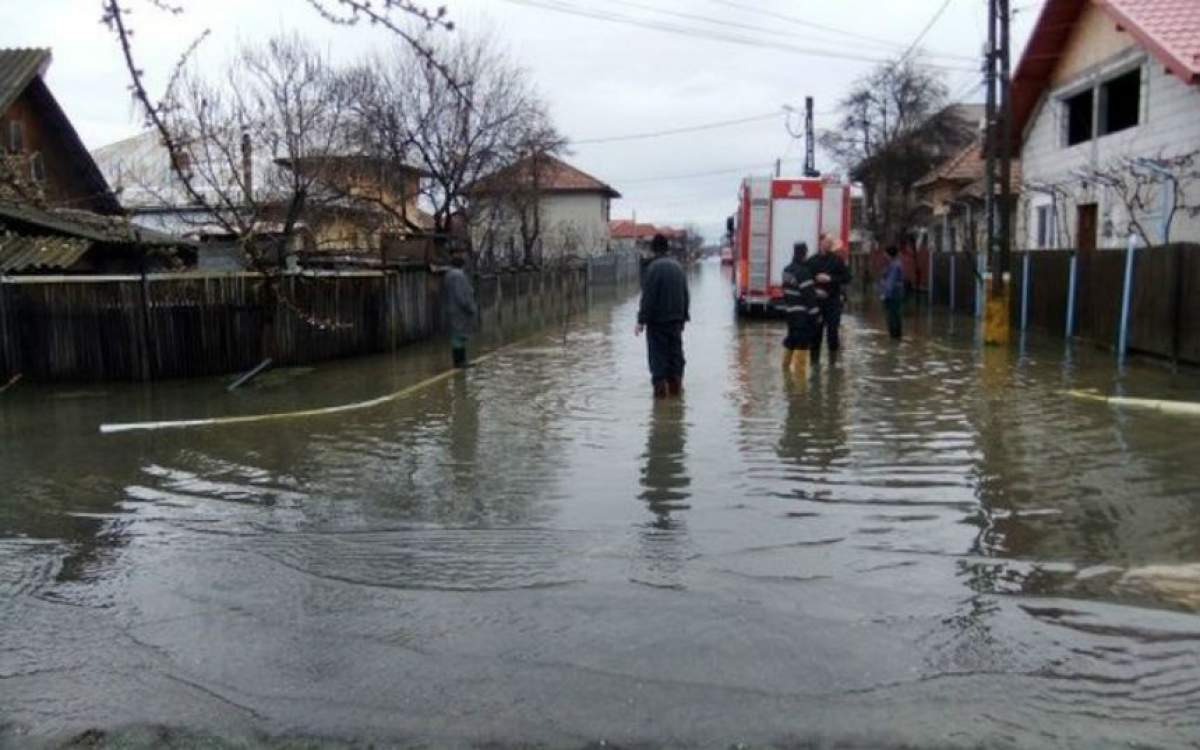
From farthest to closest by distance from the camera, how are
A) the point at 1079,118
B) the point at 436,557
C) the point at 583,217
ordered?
1. the point at 583,217
2. the point at 1079,118
3. the point at 436,557

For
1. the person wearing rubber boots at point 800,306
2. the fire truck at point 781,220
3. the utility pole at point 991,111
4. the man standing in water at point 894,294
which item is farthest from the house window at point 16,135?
the utility pole at point 991,111

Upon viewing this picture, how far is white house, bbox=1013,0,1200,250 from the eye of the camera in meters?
17.9

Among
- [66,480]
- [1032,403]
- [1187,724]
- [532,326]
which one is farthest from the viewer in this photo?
[532,326]

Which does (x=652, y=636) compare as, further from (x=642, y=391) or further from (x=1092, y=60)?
(x=1092, y=60)

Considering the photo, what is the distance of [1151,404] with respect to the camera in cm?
1062

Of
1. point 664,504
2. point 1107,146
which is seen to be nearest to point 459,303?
point 664,504

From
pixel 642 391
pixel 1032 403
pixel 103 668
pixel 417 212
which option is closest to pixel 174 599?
pixel 103 668

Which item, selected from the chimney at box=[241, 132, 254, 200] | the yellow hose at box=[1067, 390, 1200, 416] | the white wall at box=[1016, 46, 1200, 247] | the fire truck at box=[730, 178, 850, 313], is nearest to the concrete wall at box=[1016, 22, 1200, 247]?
the white wall at box=[1016, 46, 1200, 247]

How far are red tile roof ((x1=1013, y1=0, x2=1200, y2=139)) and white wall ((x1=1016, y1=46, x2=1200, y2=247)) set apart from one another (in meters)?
0.73

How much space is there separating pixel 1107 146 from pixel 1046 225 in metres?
4.07

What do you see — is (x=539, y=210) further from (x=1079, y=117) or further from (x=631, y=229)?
(x=631, y=229)

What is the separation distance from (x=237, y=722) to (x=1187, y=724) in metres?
3.51

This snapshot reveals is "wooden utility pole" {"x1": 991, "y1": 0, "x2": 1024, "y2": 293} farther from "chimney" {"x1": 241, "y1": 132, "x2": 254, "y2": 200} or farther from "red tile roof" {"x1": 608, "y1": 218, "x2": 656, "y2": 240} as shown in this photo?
"red tile roof" {"x1": 608, "y1": 218, "x2": 656, "y2": 240}

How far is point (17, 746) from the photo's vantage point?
408 centimetres
